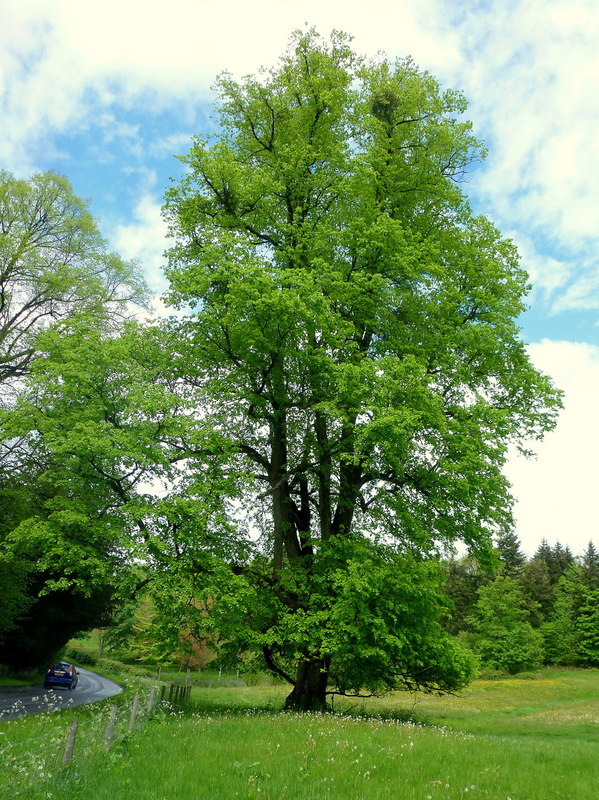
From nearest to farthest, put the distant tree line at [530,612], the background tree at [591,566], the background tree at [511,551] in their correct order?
the distant tree line at [530,612], the background tree at [591,566], the background tree at [511,551]

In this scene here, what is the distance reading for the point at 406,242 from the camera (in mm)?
16656

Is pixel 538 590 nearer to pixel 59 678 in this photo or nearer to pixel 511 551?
pixel 511 551

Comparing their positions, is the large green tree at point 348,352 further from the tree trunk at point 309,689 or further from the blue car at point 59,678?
the blue car at point 59,678

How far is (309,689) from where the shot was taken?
56.6 ft

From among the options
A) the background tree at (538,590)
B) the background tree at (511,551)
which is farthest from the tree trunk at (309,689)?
the background tree at (511,551)

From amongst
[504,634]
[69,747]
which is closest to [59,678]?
[69,747]

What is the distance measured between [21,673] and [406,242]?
117ft

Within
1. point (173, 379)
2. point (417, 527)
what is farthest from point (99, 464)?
point (417, 527)

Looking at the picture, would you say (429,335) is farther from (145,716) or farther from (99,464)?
(145,716)

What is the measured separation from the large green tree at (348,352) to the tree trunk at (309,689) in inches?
2.4

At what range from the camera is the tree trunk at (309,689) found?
16.9m

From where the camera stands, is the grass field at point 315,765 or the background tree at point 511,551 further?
the background tree at point 511,551

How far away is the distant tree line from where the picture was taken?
179 feet

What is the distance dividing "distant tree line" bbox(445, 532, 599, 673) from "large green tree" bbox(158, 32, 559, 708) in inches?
1288
